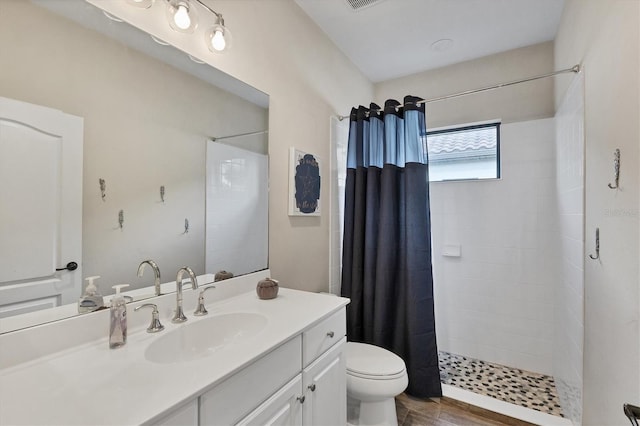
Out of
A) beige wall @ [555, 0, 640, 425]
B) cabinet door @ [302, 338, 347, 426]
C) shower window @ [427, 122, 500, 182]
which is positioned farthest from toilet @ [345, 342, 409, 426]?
shower window @ [427, 122, 500, 182]

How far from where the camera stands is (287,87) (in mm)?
1912

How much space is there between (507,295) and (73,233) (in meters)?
2.89

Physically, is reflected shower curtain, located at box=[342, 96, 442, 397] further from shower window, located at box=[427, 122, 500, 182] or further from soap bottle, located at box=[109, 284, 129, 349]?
Result: soap bottle, located at box=[109, 284, 129, 349]

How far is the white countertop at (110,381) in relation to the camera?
639mm

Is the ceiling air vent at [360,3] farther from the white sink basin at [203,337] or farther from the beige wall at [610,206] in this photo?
the white sink basin at [203,337]

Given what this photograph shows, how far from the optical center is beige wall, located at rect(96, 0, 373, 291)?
157cm

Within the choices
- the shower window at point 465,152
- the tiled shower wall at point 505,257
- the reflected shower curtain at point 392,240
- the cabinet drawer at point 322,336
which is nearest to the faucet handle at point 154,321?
the cabinet drawer at point 322,336

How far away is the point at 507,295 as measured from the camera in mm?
2539

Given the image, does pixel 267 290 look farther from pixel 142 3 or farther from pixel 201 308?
pixel 142 3

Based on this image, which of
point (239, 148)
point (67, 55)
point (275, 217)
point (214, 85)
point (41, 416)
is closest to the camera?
point (41, 416)

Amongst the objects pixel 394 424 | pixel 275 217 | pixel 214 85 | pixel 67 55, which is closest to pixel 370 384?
pixel 394 424

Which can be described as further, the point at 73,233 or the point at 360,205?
the point at 360,205

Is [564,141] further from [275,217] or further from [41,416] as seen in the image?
[41,416]

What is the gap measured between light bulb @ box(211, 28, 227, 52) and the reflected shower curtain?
121cm
